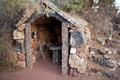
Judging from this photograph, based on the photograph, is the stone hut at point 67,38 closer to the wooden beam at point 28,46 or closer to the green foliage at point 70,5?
the wooden beam at point 28,46

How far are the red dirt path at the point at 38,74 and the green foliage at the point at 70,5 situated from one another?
2.56 metres

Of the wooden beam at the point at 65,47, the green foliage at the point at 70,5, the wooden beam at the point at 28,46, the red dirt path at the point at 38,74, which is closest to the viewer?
the wooden beam at the point at 65,47

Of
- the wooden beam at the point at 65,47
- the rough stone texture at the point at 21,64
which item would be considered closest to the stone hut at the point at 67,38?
the wooden beam at the point at 65,47

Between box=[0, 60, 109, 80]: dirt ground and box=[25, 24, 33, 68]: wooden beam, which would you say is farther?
box=[25, 24, 33, 68]: wooden beam

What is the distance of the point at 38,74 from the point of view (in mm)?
10258

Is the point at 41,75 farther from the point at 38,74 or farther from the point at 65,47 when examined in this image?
the point at 65,47

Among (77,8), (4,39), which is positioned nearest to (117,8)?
(77,8)

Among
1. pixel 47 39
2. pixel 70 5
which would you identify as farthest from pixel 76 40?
pixel 47 39

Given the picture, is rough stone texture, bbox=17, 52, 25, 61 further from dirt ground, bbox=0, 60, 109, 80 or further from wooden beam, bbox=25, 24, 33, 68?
dirt ground, bbox=0, 60, 109, 80

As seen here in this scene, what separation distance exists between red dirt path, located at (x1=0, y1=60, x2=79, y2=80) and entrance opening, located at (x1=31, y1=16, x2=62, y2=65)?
66 centimetres

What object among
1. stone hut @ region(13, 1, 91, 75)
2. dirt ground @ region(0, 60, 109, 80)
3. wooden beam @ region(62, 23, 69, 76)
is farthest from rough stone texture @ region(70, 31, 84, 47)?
dirt ground @ region(0, 60, 109, 80)

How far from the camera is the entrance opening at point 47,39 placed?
1129 cm

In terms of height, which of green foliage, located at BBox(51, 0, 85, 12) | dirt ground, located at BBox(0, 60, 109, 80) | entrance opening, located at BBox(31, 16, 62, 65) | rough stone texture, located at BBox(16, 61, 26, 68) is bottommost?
dirt ground, located at BBox(0, 60, 109, 80)

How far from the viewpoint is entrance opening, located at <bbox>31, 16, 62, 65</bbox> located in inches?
444
